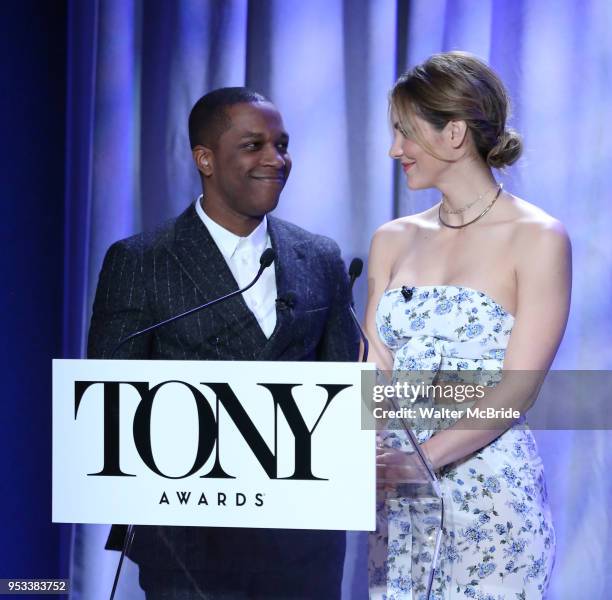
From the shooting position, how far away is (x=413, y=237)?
5.44ft

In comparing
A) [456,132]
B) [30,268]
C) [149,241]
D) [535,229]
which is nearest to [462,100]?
[456,132]

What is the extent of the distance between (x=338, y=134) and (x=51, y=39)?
71 centimetres

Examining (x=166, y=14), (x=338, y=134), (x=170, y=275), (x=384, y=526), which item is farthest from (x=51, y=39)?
(x=384, y=526)

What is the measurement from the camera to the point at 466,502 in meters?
1.36

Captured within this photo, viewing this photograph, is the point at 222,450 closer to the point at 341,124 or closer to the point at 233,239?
the point at 233,239

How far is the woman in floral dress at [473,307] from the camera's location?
52.9 inches

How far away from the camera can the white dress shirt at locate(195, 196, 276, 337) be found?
1651 mm

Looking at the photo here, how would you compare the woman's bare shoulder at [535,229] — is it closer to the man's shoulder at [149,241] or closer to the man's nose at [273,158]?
the man's nose at [273,158]

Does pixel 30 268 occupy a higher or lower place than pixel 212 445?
higher

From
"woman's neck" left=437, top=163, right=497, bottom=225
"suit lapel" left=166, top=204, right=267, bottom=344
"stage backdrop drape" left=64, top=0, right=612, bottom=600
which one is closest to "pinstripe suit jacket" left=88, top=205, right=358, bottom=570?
"suit lapel" left=166, top=204, right=267, bottom=344

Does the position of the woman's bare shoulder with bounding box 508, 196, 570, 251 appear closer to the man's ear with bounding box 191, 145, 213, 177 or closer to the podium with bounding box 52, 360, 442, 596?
the podium with bounding box 52, 360, 442, 596

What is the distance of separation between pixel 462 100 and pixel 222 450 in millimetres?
684

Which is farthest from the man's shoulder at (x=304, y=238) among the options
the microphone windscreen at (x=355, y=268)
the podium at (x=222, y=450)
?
the podium at (x=222, y=450)

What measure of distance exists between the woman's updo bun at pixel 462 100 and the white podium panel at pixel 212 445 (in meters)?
0.53
